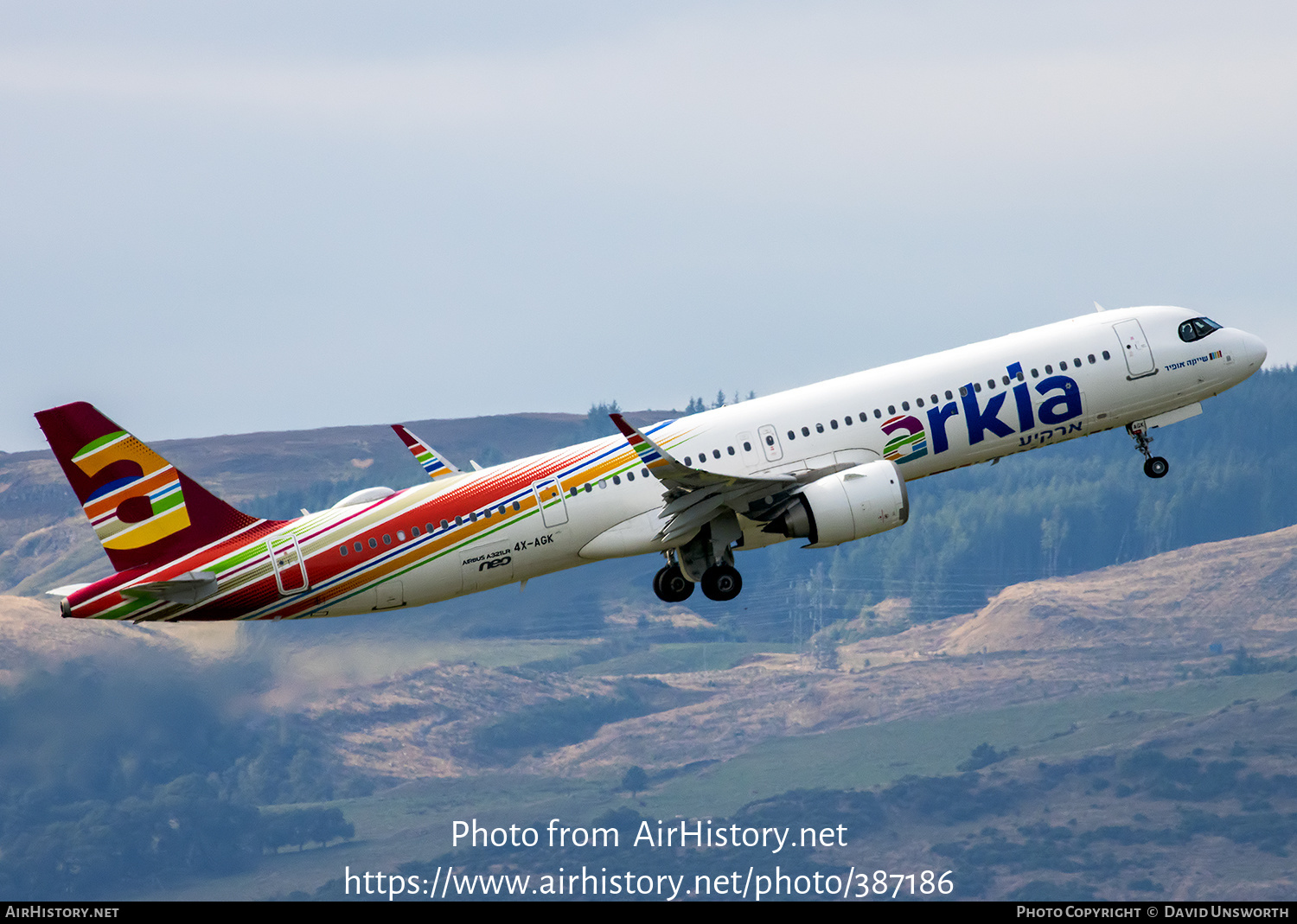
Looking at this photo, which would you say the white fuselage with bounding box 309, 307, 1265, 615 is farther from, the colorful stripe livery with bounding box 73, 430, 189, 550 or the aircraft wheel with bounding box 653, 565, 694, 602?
the colorful stripe livery with bounding box 73, 430, 189, 550

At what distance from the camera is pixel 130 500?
174 ft

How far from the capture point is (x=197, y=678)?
141000 millimetres

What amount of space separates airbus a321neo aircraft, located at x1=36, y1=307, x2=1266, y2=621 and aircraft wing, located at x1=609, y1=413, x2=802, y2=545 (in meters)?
0.07

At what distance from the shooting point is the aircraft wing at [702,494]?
51750 mm

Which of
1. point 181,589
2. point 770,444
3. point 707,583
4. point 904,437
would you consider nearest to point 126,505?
point 181,589

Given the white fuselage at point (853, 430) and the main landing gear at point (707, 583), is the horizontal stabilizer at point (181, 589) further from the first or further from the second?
the main landing gear at point (707, 583)

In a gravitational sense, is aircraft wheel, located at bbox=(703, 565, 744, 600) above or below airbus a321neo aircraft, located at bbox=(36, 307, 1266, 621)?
below

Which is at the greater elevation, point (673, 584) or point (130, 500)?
point (130, 500)

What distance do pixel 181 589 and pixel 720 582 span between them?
55.1 ft

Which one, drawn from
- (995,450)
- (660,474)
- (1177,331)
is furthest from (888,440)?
(1177,331)

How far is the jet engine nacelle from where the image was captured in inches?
2082

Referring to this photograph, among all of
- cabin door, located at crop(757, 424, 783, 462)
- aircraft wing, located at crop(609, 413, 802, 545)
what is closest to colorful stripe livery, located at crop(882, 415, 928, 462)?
aircraft wing, located at crop(609, 413, 802, 545)

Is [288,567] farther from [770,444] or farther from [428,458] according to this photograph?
[770,444]
